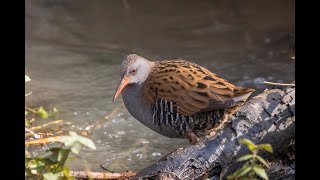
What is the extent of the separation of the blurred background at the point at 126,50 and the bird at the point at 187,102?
49 cm

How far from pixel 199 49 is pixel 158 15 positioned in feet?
4.70

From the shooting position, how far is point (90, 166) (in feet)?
15.8

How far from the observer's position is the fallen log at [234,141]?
3.73 meters

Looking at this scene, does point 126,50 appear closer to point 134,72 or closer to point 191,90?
point 134,72

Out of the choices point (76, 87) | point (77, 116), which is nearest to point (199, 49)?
point (76, 87)

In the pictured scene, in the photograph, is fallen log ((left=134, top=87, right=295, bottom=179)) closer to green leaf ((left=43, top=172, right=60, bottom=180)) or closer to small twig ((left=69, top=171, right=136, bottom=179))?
small twig ((left=69, top=171, right=136, bottom=179))

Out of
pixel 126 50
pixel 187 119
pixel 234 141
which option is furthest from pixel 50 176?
pixel 126 50

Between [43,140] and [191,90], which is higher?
[191,90]

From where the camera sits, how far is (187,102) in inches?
179

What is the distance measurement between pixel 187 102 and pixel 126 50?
3.06 m

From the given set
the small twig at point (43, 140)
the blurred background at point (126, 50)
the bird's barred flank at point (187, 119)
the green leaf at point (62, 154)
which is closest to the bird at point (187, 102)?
the bird's barred flank at point (187, 119)

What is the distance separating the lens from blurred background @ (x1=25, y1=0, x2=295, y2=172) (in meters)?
5.42

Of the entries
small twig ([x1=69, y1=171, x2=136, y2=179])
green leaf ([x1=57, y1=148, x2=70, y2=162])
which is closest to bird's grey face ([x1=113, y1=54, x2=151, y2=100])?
small twig ([x1=69, y1=171, x2=136, y2=179])
